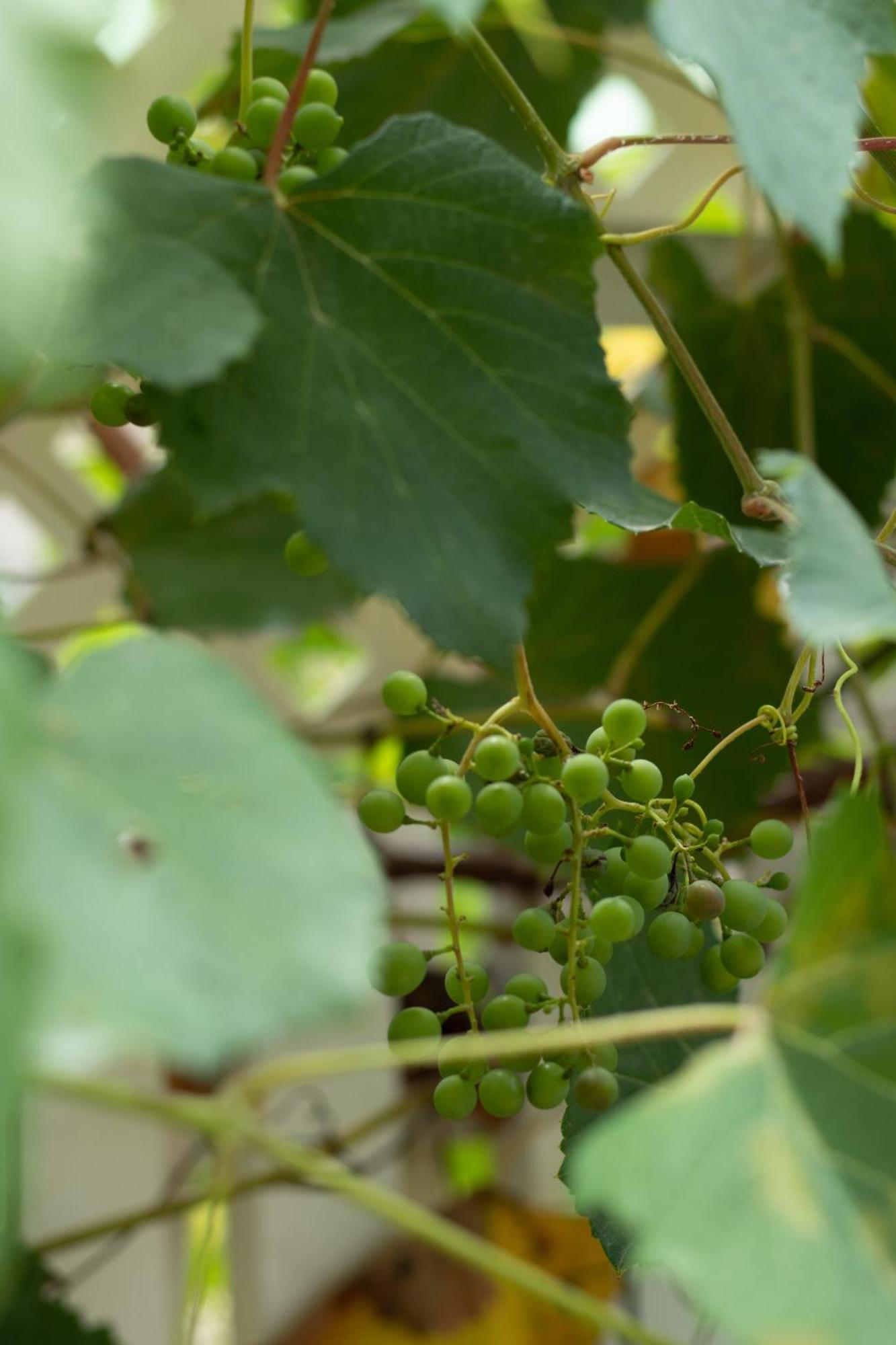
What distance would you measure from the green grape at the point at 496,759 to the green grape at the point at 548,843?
0.02 metres

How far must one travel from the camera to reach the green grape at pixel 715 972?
38cm

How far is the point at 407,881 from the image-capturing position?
3.52ft

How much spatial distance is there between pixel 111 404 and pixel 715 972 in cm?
23

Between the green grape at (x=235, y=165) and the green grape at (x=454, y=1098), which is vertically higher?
the green grape at (x=235, y=165)

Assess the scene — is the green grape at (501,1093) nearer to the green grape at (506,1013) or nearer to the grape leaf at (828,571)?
the green grape at (506,1013)

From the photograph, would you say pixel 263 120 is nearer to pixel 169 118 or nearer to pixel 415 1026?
pixel 169 118

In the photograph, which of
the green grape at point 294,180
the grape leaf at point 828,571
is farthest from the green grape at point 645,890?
the green grape at point 294,180

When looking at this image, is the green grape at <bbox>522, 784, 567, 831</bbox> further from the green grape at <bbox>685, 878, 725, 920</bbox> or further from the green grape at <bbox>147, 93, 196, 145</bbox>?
the green grape at <bbox>147, 93, 196, 145</bbox>

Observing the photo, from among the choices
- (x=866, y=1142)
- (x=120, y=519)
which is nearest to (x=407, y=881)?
(x=120, y=519)

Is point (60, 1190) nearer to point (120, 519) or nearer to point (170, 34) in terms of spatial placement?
point (120, 519)

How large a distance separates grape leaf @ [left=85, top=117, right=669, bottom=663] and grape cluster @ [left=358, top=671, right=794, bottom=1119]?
4cm

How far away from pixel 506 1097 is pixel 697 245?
84cm

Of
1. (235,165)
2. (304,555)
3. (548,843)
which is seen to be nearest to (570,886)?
(548,843)

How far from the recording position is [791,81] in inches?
12.7
